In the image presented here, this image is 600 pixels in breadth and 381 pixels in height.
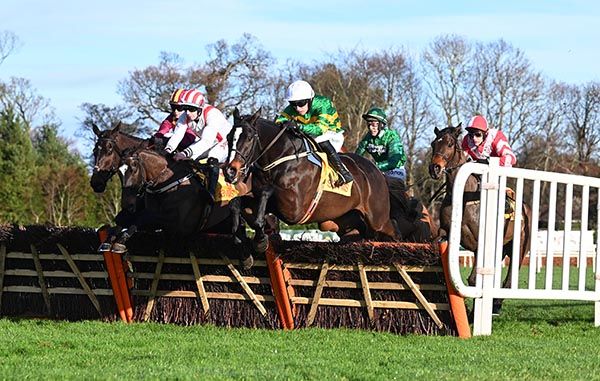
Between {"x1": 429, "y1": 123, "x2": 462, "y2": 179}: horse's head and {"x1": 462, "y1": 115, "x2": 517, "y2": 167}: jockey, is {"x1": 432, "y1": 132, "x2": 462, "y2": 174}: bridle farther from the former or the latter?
{"x1": 462, "y1": 115, "x2": 517, "y2": 167}: jockey

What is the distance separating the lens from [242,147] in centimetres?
1000

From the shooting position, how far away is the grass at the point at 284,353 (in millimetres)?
7172

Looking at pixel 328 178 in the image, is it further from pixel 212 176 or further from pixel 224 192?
pixel 212 176

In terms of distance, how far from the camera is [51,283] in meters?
11.7

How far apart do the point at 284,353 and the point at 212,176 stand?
3587mm

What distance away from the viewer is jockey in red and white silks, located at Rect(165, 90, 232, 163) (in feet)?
37.9

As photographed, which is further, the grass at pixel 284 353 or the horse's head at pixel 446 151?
the horse's head at pixel 446 151

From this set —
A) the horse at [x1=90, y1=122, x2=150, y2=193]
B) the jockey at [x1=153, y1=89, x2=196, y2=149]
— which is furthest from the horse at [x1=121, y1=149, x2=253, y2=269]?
the jockey at [x1=153, y1=89, x2=196, y2=149]

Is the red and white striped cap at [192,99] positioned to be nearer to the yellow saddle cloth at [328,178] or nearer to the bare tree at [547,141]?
the yellow saddle cloth at [328,178]

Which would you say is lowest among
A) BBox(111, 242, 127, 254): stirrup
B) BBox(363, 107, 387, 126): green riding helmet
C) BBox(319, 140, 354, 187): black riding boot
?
BBox(111, 242, 127, 254): stirrup

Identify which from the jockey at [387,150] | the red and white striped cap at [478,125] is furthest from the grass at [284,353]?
the jockey at [387,150]

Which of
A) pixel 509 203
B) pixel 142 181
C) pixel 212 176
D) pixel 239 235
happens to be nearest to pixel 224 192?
pixel 239 235

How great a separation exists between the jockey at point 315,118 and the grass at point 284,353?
81.4 inches

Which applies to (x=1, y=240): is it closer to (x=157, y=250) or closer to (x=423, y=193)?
(x=157, y=250)
